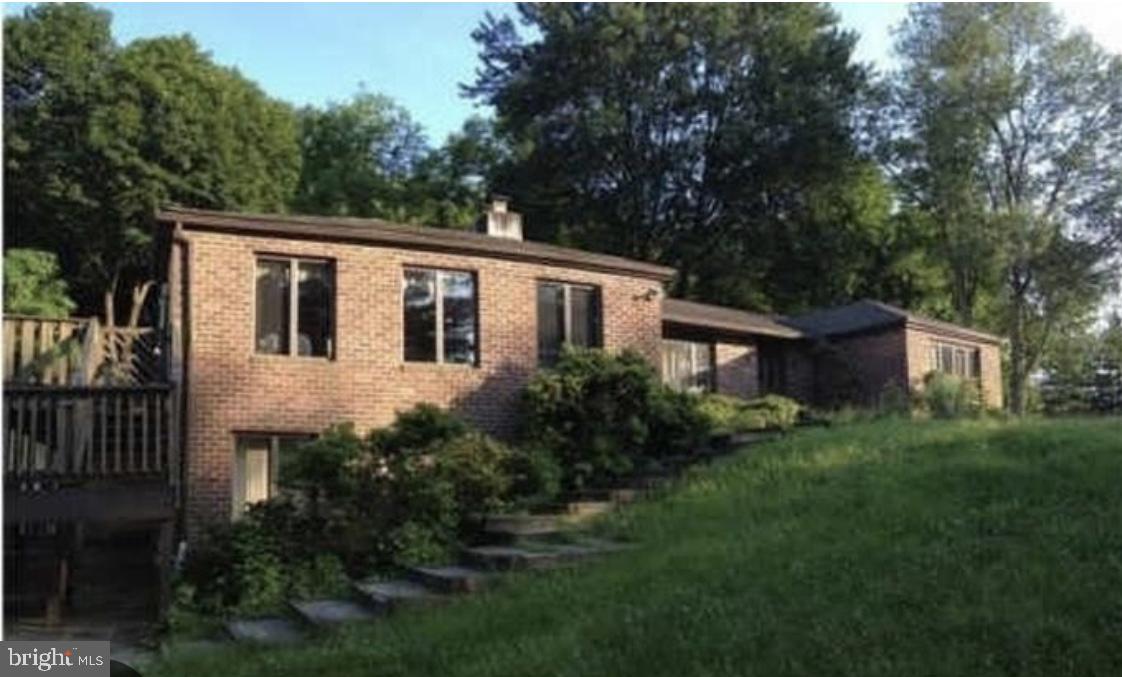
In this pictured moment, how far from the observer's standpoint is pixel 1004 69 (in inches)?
1533

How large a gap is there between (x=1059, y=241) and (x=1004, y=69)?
5.34 metres

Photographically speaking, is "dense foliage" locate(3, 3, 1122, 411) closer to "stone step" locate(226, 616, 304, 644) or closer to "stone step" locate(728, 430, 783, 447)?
"stone step" locate(728, 430, 783, 447)

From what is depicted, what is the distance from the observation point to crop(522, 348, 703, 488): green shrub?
18.0m

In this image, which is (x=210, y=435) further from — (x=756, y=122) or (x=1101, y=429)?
(x=756, y=122)

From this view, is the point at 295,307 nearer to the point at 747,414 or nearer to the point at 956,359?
the point at 747,414

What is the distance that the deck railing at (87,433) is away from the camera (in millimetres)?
15344

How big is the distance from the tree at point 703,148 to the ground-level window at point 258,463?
23962mm

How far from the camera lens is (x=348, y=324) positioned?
1820 centimetres

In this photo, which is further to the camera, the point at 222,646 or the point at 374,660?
the point at 222,646

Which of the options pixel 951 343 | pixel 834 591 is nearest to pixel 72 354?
pixel 834 591

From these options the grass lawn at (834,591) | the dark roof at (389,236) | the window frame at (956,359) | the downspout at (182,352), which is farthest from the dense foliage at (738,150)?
the grass lawn at (834,591)

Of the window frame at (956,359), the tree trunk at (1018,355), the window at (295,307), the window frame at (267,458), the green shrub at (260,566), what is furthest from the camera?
the tree trunk at (1018,355)

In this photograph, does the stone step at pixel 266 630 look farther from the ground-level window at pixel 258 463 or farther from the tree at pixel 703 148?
the tree at pixel 703 148

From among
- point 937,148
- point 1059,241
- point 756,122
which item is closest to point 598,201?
point 756,122
